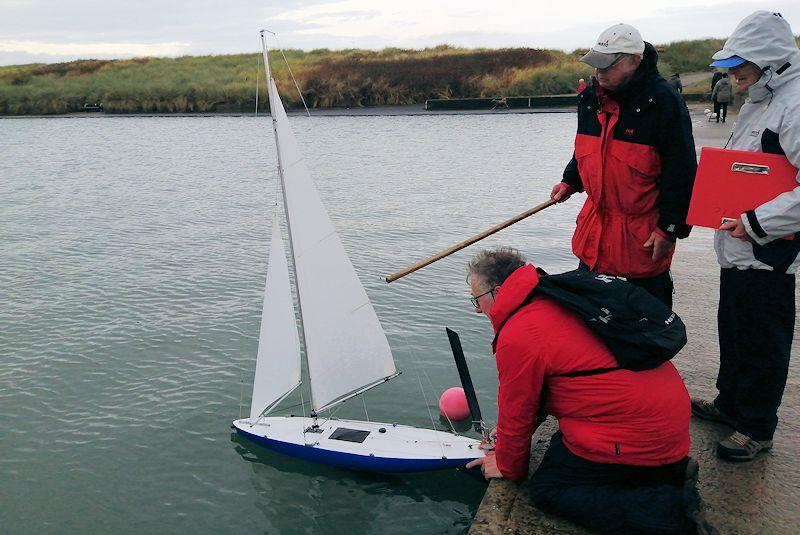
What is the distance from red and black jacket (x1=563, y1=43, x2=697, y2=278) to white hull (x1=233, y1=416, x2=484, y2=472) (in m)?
2.07

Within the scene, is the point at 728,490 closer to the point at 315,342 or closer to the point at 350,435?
the point at 350,435

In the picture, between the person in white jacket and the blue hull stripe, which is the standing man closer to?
the person in white jacket

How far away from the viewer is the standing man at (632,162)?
14.7 ft

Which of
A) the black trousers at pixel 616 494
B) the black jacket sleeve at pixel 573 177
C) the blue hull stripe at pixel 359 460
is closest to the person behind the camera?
the black trousers at pixel 616 494

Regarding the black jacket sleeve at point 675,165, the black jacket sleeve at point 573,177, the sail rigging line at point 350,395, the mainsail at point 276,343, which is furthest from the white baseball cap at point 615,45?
the sail rigging line at point 350,395

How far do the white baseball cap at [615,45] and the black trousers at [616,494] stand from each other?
2.44 m

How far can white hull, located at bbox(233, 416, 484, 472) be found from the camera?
5.96 metres

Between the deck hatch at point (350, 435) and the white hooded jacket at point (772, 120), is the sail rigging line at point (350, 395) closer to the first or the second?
the deck hatch at point (350, 435)

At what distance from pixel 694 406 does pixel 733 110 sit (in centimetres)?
3221

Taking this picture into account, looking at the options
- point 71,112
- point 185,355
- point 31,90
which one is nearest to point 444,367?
point 185,355

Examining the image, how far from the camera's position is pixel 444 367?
902 centimetres

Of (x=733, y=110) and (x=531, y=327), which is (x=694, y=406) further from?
(x=733, y=110)

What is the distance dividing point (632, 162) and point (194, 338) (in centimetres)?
765

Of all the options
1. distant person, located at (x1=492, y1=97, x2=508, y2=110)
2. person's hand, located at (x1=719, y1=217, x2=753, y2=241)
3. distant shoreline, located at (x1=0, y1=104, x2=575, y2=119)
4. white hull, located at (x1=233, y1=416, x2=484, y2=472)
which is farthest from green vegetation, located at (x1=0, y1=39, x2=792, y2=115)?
person's hand, located at (x1=719, y1=217, x2=753, y2=241)
